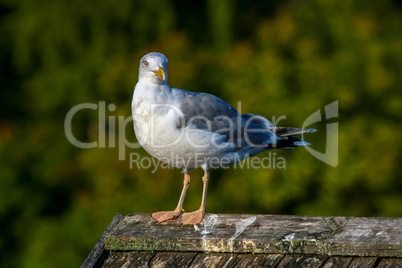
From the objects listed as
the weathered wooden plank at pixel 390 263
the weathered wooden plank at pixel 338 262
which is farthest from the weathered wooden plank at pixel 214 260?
the weathered wooden plank at pixel 390 263

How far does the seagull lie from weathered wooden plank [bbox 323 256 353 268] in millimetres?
1046

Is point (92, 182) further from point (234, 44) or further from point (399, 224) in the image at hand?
point (399, 224)

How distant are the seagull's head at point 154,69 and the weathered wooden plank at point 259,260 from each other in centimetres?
163

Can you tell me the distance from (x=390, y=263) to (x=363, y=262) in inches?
5.4

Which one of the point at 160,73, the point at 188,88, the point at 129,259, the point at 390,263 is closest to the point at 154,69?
the point at 160,73

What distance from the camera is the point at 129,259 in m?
4.34

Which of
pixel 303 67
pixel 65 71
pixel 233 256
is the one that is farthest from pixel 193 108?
pixel 65 71

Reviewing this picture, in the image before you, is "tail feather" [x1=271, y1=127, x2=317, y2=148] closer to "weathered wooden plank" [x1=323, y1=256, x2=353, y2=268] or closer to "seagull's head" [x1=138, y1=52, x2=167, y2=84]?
"seagull's head" [x1=138, y1=52, x2=167, y2=84]

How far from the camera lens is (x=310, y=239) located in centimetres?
416

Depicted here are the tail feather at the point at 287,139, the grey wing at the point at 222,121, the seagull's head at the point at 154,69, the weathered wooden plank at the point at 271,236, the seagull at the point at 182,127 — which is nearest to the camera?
the weathered wooden plank at the point at 271,236

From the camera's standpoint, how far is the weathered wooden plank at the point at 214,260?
4.17m

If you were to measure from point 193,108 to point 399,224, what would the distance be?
1.75 m

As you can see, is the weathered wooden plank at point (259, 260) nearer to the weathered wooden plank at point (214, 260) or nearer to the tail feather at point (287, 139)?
the weathered wooden plank at point (214, 260)

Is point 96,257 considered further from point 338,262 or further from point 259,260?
point 338,262
